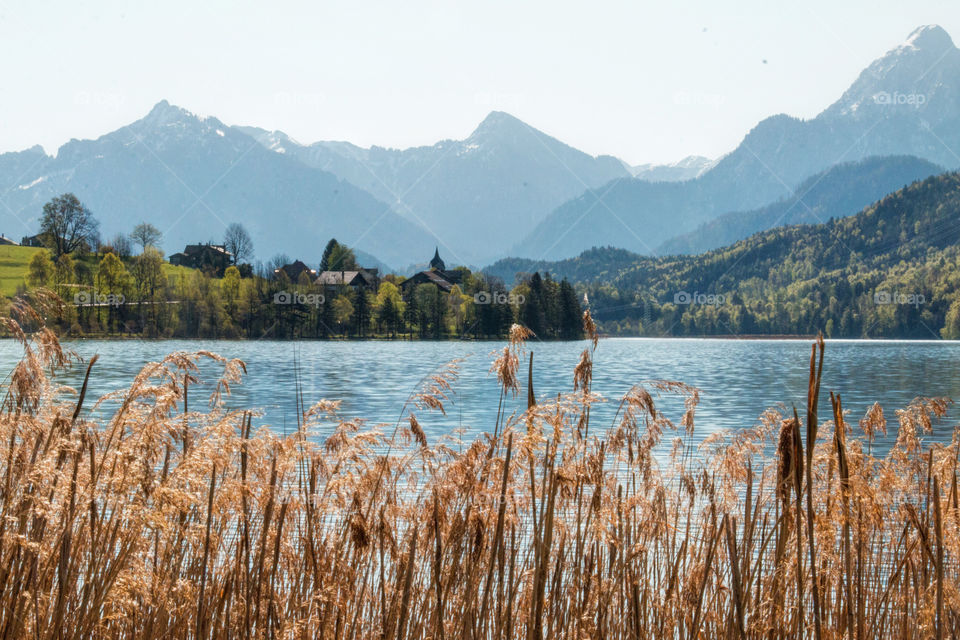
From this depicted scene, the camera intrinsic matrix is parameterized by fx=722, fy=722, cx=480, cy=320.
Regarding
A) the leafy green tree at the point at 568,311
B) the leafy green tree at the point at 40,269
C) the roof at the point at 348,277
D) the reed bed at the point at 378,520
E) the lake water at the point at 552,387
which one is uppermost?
the roof at the point at 348,277

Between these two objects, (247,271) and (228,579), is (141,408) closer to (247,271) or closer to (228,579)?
(228,579)

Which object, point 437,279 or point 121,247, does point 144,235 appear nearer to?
point 121,247

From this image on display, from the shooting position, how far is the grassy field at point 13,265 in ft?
284

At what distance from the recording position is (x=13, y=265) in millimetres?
97750

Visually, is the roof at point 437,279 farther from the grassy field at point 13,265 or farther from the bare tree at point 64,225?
the grassy field at point 13,265

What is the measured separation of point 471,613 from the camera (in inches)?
135

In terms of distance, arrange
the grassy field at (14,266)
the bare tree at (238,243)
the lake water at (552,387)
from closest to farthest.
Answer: the lake water at (552,387), the grassy field at (14,266), the bare tree at (238,243)

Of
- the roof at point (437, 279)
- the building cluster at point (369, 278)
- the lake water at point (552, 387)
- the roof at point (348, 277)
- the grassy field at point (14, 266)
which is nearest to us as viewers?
the lake water at point (552, 387)

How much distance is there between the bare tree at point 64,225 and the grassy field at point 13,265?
488 cm

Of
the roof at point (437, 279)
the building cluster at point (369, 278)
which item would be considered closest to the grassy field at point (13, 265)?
the building cluster at point (369, 278)

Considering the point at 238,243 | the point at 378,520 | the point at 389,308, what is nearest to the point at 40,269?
the point at 389,308

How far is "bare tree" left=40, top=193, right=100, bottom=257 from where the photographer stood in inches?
3794

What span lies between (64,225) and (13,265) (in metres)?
8.90

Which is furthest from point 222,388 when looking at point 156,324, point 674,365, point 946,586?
point 156,324
